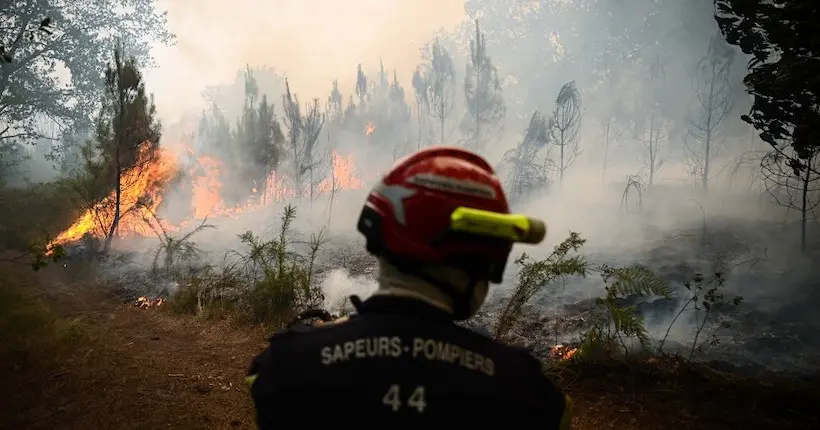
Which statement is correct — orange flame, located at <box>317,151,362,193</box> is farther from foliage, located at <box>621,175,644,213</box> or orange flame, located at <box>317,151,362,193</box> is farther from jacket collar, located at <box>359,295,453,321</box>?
jacket collar, located at <box>359,295,453,321</box>

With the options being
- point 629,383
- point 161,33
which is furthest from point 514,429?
point 161,33

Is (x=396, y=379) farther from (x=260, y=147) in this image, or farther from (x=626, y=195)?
(x=260, y=147)

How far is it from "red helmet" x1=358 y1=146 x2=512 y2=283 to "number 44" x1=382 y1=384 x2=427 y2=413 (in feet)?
1.25

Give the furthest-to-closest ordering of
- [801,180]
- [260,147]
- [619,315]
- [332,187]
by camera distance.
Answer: [332,187], [260,147], [801,180], [619,315]

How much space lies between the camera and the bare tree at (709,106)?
21.8 meters

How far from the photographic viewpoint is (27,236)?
563 inches

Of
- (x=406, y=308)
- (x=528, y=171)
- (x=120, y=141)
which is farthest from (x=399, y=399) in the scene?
(x=528, y=171)

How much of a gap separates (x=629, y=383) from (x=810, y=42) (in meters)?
3.79

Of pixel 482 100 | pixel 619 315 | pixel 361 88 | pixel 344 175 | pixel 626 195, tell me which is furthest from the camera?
pixel 361 88

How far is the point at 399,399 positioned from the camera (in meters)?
1.14

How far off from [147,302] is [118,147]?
7206mm

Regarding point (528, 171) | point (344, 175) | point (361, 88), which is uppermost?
point (361, 88)

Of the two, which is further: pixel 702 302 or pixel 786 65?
pixel 702 302

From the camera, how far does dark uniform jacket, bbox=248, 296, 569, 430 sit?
1.15 m
